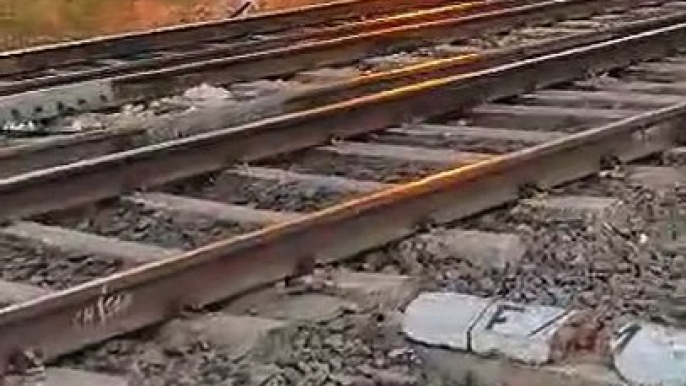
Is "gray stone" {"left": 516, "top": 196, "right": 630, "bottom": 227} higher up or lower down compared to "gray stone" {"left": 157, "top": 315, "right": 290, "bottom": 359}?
lower down

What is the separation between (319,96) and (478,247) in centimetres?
272

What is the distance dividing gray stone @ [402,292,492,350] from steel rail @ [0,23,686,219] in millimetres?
1814

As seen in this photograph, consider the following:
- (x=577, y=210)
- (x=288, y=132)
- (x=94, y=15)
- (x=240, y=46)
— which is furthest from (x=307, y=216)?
(x=94, y=15)

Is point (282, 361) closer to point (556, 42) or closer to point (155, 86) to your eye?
point (155, 86)

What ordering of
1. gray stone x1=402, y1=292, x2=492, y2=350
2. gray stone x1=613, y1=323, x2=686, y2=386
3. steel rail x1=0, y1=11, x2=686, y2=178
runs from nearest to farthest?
gray stone x1=613, y1=323, x2=686, y2=386
gray stone x1=402, y1=292, x2=492, y2=350
steel rail x1=0, y1=11, x2=686, y2=178

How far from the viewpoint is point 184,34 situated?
34.6ft

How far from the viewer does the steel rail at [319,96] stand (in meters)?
6.59

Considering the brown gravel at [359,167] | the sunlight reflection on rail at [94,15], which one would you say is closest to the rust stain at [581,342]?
the brown gravel at [359,167]

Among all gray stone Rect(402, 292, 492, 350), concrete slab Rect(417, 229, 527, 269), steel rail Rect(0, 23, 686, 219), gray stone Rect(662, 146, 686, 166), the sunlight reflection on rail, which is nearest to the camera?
gray stone Rect(402, 292, 492, 350)

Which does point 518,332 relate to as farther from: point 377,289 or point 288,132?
point 288,132

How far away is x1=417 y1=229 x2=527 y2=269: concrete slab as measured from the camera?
17.7ft

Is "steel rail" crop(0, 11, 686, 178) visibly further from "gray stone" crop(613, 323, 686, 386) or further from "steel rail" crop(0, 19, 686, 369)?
"gray stone" crop(613, 323, 686, 386)

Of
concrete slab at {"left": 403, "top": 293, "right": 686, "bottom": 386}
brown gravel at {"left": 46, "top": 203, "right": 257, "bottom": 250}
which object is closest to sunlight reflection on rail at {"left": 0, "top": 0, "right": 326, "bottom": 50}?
brown gravel at {"left": 46, "top": 203, "right": 257, "bottom": 250}

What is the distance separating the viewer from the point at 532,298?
4988 mm
